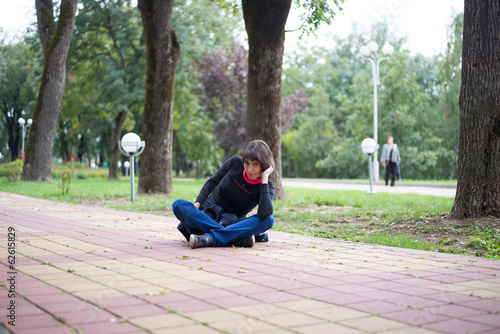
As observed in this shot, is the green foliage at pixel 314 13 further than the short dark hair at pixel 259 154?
Yes

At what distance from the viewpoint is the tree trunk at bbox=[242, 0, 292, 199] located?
12297 millimetres

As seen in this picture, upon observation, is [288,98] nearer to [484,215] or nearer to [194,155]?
[194,155]

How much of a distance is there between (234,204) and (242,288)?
Answer: 228 cm

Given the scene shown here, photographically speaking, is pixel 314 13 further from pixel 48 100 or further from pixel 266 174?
pixel 48 100

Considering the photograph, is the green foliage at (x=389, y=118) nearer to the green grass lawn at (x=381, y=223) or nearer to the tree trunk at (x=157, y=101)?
the tree trunk at (x=157, y=101)

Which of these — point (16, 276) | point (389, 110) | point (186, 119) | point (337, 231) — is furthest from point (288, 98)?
point (16, 276)

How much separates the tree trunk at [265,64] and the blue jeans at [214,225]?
652 cm

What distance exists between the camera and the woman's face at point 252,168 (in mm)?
5801

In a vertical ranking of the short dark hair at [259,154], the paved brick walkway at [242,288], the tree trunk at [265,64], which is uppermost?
the tree trunk at [265,64]

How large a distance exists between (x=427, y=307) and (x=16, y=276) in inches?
121

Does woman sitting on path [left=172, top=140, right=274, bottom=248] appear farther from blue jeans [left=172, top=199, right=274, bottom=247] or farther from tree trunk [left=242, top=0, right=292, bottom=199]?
tree trunk [left=242, top=0, right=292, bottom=199]

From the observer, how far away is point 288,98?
30484 millimetres

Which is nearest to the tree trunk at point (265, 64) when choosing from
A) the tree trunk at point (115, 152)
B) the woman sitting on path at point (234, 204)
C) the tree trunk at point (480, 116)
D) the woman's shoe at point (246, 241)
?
the tree trunk at point (480, 116)

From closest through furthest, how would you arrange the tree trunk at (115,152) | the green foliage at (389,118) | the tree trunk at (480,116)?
the tree trunk at (480,116) < the tree trunk at (115,152) < the green foliage at (389,118)
